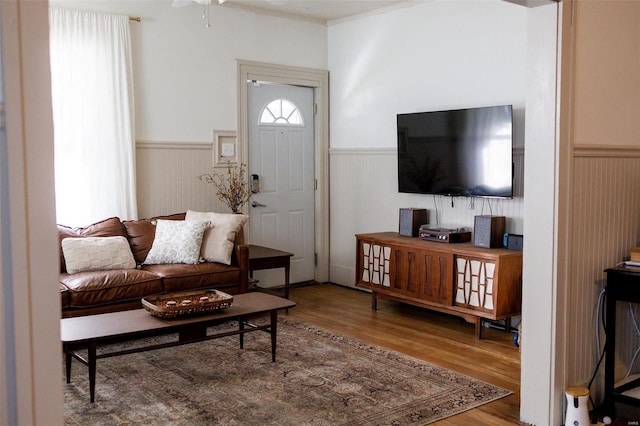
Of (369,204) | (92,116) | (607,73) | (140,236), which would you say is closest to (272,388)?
(140,236)

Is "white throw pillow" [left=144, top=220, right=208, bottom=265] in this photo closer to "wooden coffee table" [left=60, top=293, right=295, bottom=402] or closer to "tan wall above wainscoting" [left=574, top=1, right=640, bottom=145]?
"wooden coffee table" [left=60, top=293, right=295, bottom=402]

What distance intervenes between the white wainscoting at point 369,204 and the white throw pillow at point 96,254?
245cm

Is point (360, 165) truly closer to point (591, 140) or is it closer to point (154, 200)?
point (154, 200)

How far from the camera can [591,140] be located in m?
3.39

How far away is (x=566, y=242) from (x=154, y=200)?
12.1ft

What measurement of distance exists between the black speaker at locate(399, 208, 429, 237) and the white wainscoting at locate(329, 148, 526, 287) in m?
0.09

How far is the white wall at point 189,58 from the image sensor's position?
5.65m

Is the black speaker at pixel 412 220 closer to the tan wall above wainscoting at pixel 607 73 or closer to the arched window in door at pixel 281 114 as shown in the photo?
the arched window in door at pixel 281 114

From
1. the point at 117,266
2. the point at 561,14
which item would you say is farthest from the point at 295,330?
the point at 561,14

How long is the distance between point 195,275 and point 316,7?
2.86 meters

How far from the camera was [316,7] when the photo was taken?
20.4 ft

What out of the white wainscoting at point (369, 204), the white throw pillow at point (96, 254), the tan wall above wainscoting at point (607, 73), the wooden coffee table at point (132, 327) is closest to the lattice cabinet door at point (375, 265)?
the white wainscoting at point (369, 204)

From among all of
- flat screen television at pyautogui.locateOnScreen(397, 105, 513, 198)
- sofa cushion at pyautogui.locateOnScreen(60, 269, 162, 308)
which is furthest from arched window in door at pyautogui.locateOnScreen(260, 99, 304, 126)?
sofa cushion at pyautogui.locateOnScreen(60, 269, 162, 308)

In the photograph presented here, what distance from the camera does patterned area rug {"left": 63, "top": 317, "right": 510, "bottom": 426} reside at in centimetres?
340
